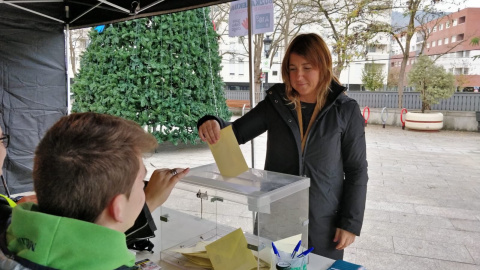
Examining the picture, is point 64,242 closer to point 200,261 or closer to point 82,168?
point 82,168

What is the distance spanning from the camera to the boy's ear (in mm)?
687

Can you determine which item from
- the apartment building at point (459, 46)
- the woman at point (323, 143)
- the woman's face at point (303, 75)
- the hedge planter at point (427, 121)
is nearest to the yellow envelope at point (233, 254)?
the woman at point (323, 143)

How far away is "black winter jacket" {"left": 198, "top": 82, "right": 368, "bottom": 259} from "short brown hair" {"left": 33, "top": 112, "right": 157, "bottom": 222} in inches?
35.8

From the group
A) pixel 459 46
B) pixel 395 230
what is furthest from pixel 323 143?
pixel 459 46

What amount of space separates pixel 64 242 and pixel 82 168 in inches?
4.9

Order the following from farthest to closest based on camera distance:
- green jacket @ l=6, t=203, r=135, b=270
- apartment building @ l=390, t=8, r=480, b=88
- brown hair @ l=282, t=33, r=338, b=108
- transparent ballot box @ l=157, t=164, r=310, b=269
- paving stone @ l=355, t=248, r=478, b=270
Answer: apartment building @ l=390, t=8, r=480, b=88 → paving stone @ l=355, t=248, r=478, b=270 → brown hair @ l=282, t=33, r=338, b=108 → transparent ballot box @ l=157, t=164, r=310, b=269 → green jacket @ l=6, t=203, r=135, b=270

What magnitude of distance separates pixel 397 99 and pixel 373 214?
1138 centimetres

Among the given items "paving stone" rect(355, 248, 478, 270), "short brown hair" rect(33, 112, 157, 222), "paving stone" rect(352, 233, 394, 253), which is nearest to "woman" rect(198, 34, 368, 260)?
"short brown hair" rect(33, 112, 157, 222)

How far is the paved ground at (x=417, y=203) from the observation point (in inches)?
129

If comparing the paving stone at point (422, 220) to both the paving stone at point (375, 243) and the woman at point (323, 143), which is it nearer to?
the paving stone at point (375, 243)

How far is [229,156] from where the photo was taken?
4.32 feet

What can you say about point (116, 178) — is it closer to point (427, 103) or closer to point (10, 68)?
point (10, 68)

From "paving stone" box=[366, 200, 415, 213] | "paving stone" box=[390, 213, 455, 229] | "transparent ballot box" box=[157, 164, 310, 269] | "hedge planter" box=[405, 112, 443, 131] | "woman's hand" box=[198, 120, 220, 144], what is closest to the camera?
"transparent ballot box" box=[157, 164, 310, 269]

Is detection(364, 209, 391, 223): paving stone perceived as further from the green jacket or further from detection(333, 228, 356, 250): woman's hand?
the green jacket
